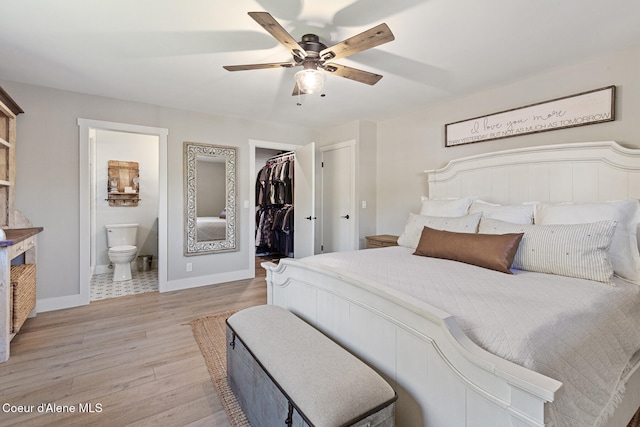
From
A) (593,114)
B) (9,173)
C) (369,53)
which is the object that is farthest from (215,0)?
(593,114)

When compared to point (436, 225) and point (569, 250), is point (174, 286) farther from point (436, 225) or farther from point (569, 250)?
point (569, 250)

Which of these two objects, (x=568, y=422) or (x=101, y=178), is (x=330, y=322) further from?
(x=101, y=178)

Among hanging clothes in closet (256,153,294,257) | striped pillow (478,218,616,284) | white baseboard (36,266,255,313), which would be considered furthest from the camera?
hanging clothes in closet (256,153,294,257)

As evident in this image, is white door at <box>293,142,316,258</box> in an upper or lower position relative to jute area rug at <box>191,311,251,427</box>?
upper

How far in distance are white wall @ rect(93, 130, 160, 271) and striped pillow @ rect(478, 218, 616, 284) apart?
5.26m

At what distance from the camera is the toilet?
4.21 m

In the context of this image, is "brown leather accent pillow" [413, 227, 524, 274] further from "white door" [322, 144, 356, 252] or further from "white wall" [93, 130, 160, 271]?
"white wall" [93, 130, 160, 271]

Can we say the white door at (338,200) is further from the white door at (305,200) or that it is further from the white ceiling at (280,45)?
the white ceiling at (280,45)

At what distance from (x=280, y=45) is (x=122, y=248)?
3.77 meters

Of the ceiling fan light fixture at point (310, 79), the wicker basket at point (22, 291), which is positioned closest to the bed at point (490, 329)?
the ceiling fan light fixture at point (310, 79)

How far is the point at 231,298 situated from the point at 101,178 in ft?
10.4

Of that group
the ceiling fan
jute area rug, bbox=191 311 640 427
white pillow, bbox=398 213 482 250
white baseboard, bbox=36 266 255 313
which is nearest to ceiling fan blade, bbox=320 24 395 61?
the ceiling fan

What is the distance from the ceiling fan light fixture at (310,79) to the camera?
6.37ft

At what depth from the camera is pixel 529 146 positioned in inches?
108
